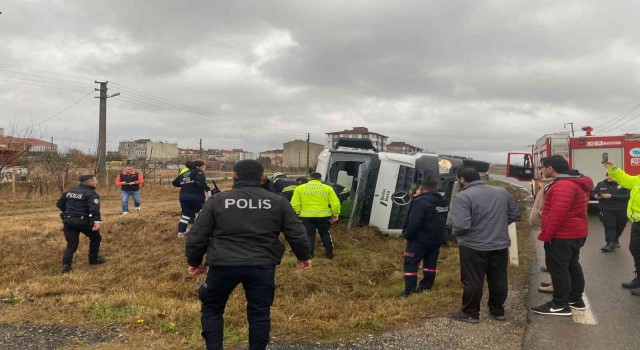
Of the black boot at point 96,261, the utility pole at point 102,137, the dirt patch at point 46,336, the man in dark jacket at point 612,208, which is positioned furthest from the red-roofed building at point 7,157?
the man in dark jacket at point 612,208

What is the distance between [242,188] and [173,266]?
14.0 feet

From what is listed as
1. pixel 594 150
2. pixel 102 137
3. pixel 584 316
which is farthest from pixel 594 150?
pixel 102 137

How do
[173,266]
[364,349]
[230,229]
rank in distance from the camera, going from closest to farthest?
1. [230,229]
2. [364,349]
3. [173,266]

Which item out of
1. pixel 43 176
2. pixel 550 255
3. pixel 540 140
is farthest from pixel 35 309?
pixel 43 176

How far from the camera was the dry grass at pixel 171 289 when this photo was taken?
171 inches

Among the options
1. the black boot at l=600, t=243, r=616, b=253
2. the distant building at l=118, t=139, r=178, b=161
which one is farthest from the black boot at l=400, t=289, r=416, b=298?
the distant building at l=118, t=139, r=178, b=161

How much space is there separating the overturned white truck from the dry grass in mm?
453

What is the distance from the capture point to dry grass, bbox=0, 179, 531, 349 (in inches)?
171

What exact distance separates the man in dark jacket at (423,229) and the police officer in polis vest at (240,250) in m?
2.39

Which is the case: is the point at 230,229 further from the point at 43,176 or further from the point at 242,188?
the point at 43,176

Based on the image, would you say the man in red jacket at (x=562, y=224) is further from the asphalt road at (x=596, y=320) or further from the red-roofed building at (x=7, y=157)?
the red-roofed building at (x=7, y=157)

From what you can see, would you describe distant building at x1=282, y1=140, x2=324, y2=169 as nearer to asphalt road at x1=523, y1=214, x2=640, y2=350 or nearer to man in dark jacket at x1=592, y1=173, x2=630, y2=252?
man in dark jacket at x1=592, y1=173, x2=630, y2=252

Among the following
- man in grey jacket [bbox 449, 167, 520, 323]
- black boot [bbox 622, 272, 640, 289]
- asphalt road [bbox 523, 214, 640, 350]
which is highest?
man in grey jacket [bbox 449, 167, 520, 323]

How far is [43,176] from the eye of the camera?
21.2 m
